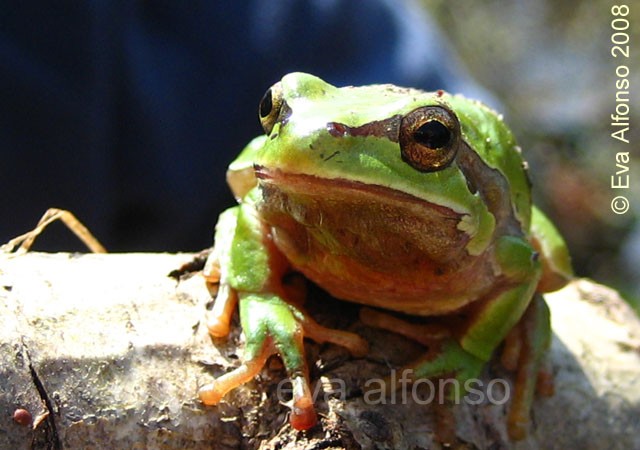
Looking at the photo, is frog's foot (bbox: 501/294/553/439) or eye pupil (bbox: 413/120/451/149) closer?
eye pupil (bbox: 413/120/451/149)

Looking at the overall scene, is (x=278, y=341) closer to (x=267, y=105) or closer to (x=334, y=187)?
(x=334, y=187)

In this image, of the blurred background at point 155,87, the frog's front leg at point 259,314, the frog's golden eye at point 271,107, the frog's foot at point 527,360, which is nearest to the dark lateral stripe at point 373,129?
the frog's golden eye at point 271,107

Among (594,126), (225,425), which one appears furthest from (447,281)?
(594,126)

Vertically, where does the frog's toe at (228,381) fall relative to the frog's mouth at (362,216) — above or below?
below

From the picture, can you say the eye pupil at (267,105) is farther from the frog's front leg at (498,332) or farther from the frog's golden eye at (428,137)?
the frog's front leg at (498,332)

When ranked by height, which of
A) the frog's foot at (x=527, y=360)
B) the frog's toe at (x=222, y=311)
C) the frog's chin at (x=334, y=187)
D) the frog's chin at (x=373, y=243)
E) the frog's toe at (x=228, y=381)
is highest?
the frog's chin at (x=334, y=187)

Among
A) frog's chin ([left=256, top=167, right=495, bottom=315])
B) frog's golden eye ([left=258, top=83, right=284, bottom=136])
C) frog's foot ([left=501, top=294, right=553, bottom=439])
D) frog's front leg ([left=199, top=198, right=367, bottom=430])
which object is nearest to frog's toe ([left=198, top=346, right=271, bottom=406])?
frog's front leg ([left=199, top=198, right=367, bottom=430])

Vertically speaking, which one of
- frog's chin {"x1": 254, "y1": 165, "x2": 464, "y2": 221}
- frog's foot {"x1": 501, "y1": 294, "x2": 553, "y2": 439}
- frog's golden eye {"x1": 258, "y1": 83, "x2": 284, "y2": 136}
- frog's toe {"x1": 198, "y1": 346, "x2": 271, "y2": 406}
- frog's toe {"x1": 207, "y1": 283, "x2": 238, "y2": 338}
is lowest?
frog's foot {"x1": 501, "y1": 294, "x2": 553, "y2": 439}

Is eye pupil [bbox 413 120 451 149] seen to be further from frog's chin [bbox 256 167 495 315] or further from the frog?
frog's chin [bbox 256 167 495 315]
